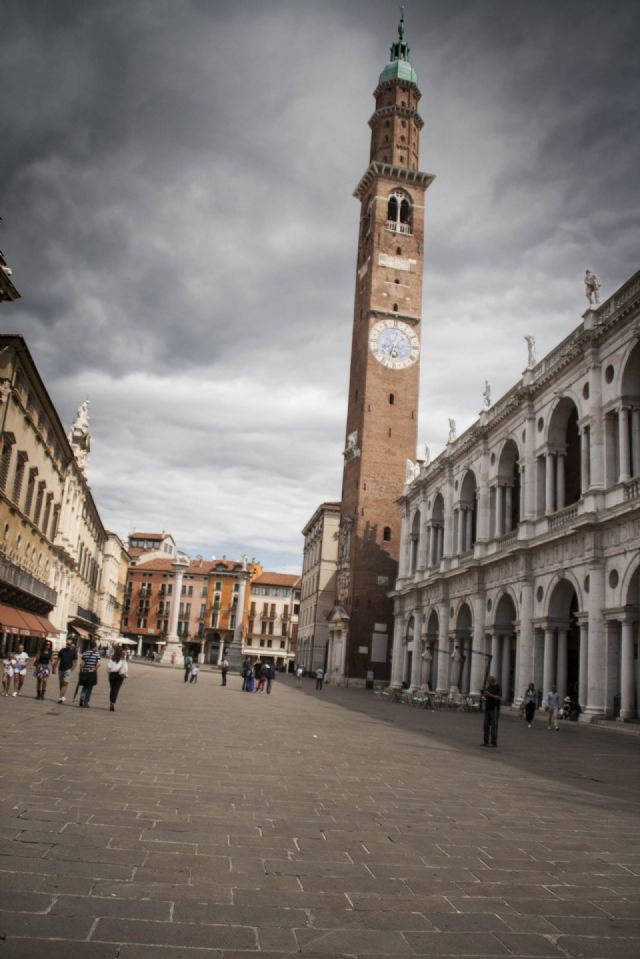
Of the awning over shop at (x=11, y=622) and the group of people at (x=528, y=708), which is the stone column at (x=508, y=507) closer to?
the group of people at (x=528, y=708)

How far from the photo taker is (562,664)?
30.6 meters

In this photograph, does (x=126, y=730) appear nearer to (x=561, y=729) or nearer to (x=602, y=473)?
(x=561, y=729)

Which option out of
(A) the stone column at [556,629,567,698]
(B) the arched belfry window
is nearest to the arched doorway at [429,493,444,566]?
(A) the stone column at [556,629,567,698]

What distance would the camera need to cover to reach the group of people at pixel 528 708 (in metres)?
17.4

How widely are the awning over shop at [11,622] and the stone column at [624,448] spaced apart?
70.7 feet

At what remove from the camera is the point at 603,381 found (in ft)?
93.8

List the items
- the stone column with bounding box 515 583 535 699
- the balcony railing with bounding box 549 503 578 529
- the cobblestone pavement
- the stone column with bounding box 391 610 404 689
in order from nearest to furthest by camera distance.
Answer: the cobblestone pavement, the balcony railing with bounding box 549 503 578 529, the stone column with bounding box 515 583 535 699, the stone column with bounding box 391 610 404 689

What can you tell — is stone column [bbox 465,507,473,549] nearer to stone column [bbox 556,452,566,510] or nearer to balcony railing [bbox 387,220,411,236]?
stone column [bbox 556,452,566,510]

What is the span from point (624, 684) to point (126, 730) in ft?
54.9

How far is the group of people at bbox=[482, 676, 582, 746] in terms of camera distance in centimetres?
1739

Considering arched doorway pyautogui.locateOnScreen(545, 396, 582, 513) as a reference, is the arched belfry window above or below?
above

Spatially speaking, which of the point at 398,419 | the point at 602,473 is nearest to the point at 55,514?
the point at 398,419

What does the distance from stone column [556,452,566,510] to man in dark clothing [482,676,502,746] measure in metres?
16.0

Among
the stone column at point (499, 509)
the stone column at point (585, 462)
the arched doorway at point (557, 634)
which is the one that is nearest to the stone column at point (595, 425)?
the stone column at point (585, 462)
